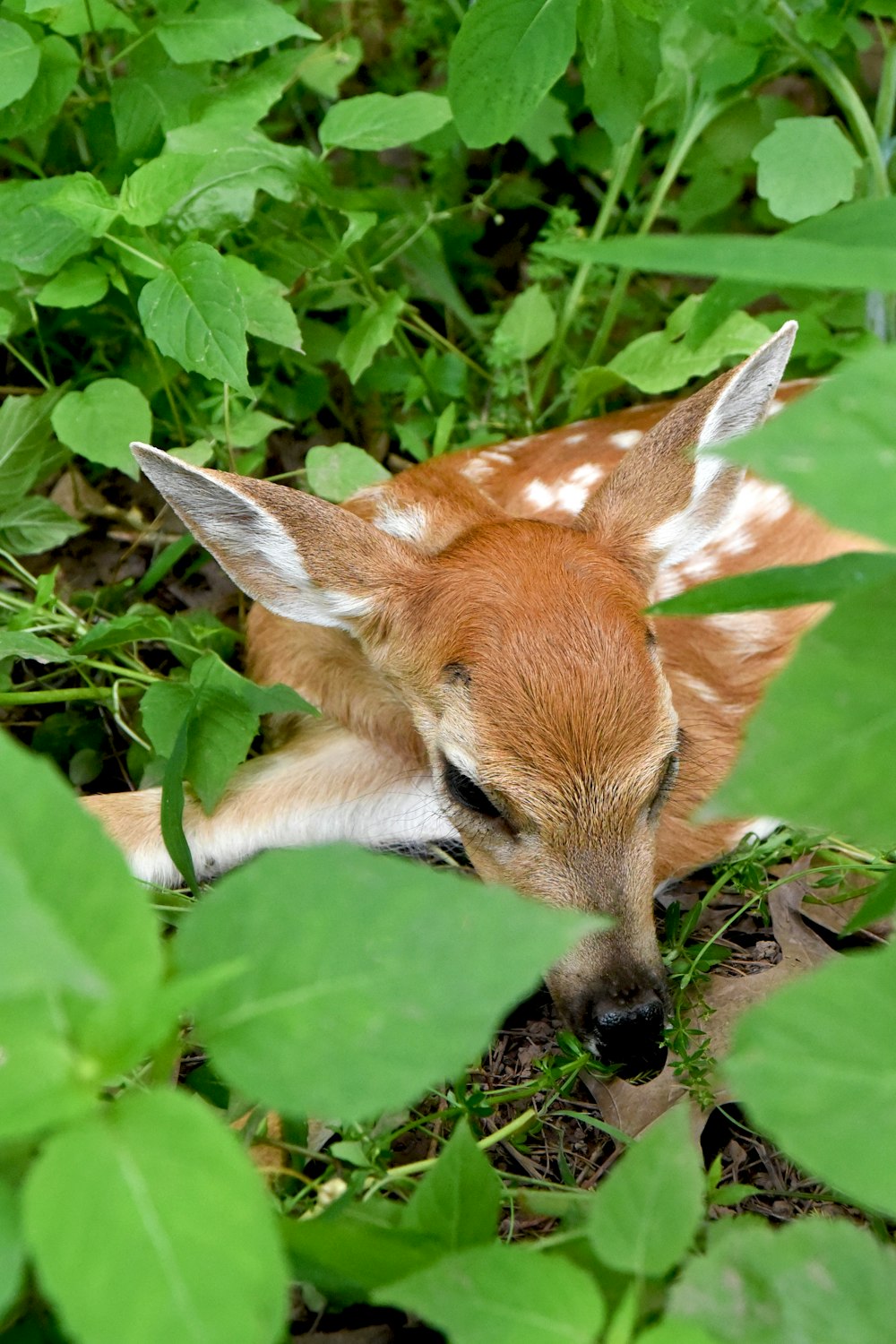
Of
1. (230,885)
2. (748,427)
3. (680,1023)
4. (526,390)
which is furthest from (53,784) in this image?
(526,390)

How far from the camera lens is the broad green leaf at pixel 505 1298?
136cm

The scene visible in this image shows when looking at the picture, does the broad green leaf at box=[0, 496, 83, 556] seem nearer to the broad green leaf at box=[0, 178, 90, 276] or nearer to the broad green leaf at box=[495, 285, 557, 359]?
the broad green leaf at box=[0, 178, 90, 276]

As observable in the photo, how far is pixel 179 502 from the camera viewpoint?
9.39 ft

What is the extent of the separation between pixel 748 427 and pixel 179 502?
1.26m

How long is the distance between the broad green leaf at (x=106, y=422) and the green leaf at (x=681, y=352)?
1420mm

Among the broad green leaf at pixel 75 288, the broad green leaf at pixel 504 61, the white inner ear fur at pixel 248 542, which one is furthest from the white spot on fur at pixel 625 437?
the broad green leaf at pixel 75 288

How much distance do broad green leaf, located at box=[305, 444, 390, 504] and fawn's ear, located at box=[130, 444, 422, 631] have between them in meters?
0.77

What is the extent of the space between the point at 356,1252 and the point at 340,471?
→ 2539mm

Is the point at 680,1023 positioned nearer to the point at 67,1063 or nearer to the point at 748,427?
the point at 748,427

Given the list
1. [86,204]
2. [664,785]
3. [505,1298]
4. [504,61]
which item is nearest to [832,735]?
[505,1298]

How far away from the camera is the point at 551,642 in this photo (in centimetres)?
259

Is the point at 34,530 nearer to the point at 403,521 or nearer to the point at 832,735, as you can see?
the point at 403,521

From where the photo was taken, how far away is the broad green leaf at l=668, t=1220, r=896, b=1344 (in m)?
1.39

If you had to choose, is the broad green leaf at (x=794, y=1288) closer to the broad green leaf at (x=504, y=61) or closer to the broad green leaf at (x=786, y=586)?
the broad green leaf at (x=786, y=586)
